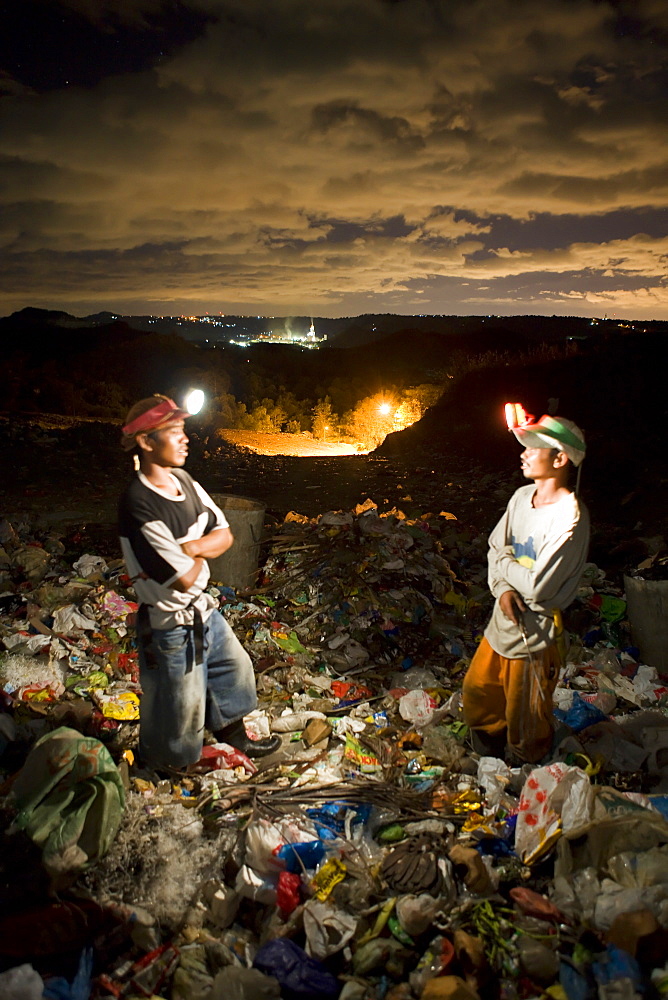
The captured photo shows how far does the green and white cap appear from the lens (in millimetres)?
2490

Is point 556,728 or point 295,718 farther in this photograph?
point 295,718

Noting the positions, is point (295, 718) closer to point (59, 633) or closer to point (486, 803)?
point (486, 803)

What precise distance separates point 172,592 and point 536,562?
1.62 metres

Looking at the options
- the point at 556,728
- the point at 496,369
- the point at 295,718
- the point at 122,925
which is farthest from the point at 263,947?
the point at 496,369

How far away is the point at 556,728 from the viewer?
333 cm

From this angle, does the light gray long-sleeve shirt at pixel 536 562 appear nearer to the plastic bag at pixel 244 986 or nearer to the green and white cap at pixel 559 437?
the green and white cap at pixel 559 437

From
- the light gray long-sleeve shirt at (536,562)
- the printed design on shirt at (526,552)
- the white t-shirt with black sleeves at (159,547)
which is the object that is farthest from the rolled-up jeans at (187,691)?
the printed design on shirt at (526,552)

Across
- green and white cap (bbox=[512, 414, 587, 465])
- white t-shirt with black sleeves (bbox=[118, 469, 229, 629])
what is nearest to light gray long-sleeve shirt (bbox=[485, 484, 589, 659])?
green and white cap (bbox=[512, 414, 587, 465])

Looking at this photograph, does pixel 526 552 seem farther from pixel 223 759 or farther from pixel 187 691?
Answer: pixel 223 759

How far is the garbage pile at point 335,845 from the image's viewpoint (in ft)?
6.49

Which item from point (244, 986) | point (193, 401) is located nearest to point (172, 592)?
point (193, 401)

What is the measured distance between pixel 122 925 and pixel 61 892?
0.98ft

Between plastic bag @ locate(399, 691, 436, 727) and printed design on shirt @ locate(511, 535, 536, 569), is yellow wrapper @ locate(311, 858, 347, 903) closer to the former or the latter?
plastic bag @ locate(399, 691, 436, 727)

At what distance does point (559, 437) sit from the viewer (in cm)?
249
